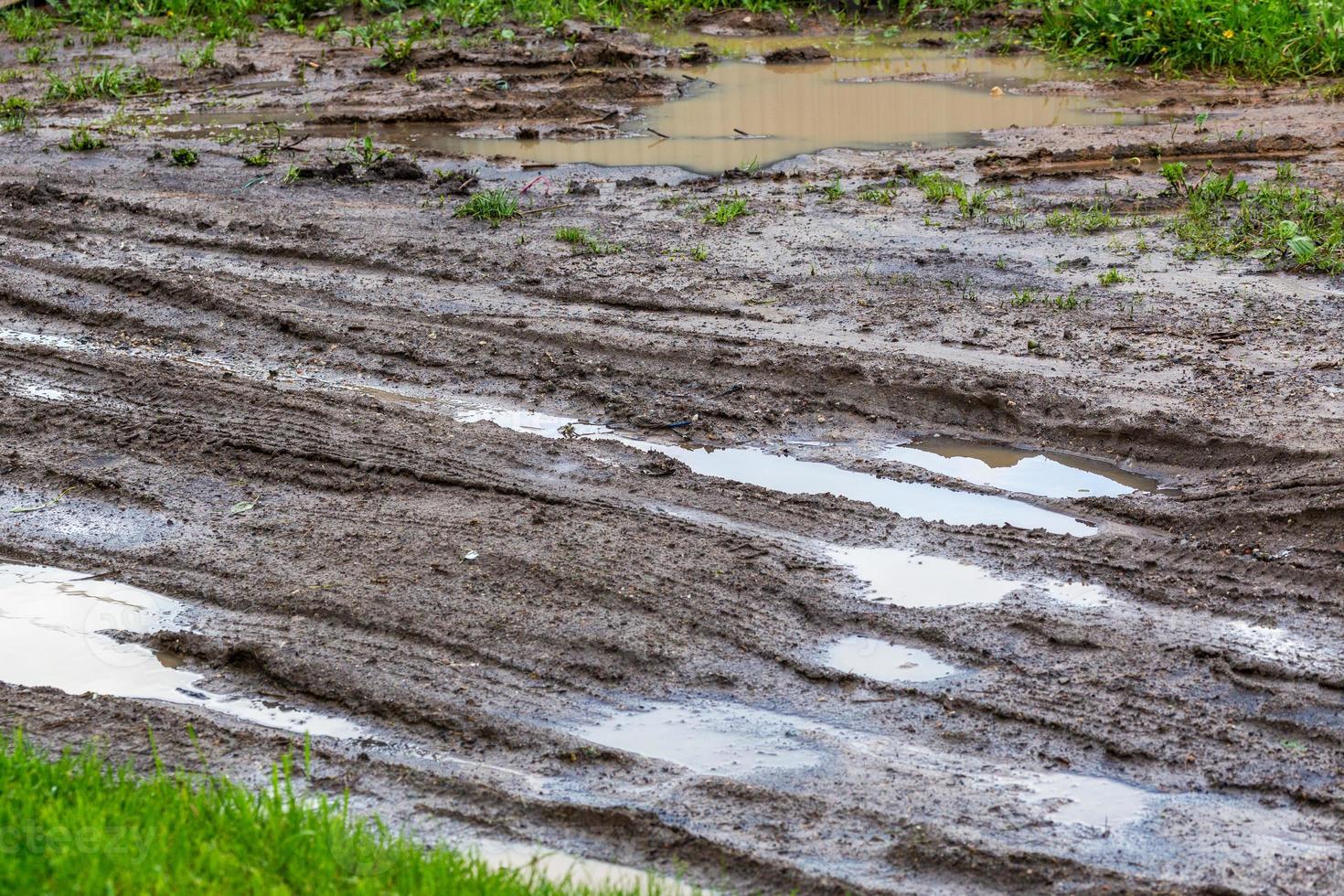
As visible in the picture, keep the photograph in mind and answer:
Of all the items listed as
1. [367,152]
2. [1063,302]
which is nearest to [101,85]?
[367,152]

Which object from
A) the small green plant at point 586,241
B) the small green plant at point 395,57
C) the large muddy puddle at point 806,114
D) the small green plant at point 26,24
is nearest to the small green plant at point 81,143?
the large muddy puddle at point 806,114

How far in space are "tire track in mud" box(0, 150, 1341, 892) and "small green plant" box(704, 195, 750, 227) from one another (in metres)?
2.40

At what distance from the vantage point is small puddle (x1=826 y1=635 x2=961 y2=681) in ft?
14.1

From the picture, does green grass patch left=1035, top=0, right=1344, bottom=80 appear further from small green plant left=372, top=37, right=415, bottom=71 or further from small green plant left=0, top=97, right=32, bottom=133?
small green plant left=0, top=97, right=32, bottom=133

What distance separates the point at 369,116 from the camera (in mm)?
12672

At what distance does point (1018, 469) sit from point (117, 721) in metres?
3.61

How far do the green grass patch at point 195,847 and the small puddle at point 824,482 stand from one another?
255cm

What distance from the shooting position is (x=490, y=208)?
903 centimetres

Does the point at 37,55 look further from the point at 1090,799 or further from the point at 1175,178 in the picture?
the point at 1090,799

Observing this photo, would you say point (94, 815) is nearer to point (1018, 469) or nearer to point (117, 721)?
point (117, 721)

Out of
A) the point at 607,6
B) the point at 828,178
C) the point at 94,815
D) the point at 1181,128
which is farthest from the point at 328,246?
the point at 607,6

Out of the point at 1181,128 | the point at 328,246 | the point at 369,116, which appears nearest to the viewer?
the point at 328,246

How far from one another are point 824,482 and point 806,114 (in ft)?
25.1

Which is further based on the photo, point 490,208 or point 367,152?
point 367,152
